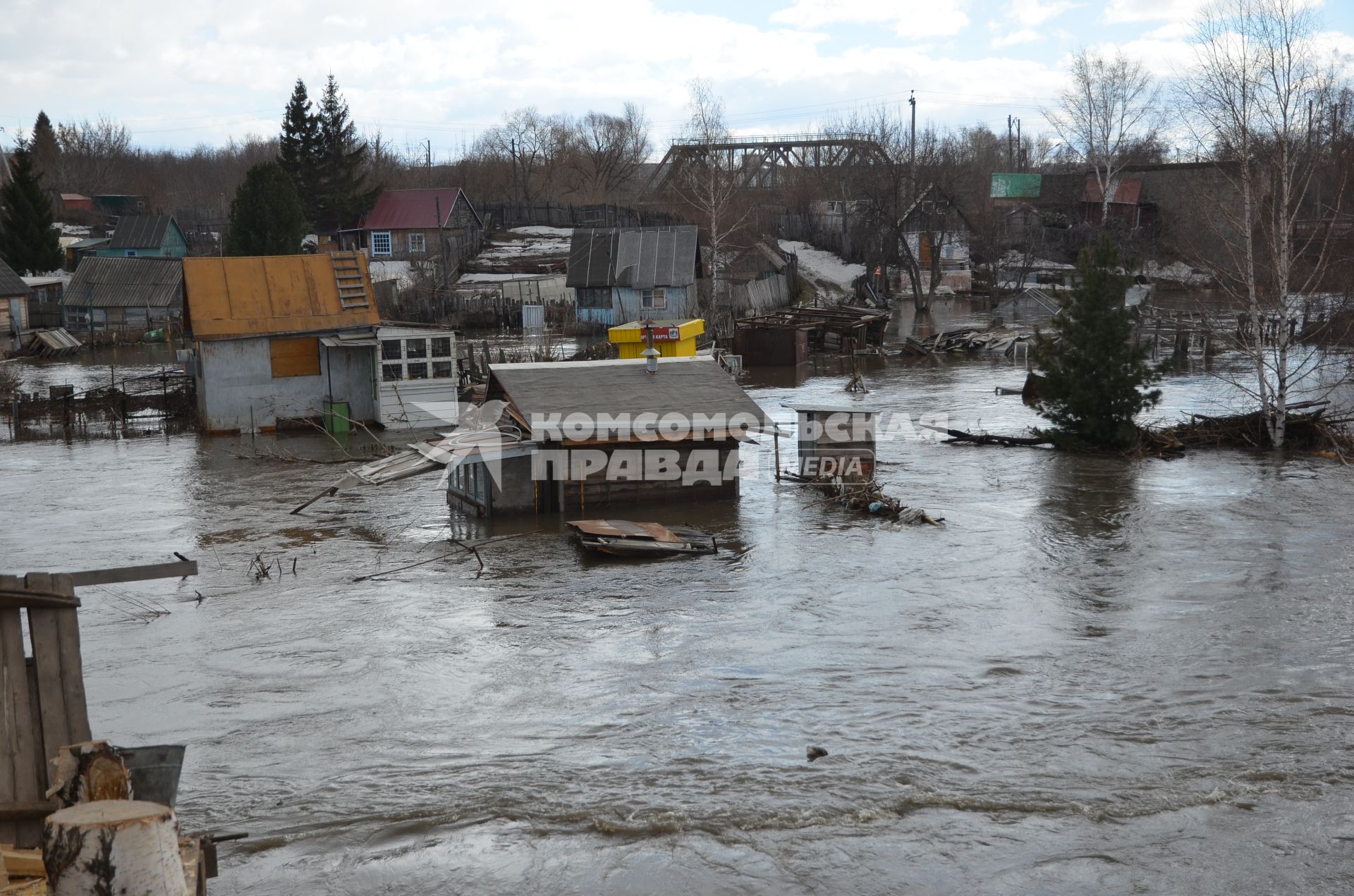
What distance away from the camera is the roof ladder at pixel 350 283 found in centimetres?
2802

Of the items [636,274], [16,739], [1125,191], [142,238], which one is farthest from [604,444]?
[1125,191]

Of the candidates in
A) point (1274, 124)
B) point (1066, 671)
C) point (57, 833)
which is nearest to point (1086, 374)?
point (1274, 124)

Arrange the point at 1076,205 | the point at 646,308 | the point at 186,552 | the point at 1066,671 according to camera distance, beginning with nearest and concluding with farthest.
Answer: the point at 1066,671 → the point at 186,552 → the point at 646,308 → the point at 1076,205

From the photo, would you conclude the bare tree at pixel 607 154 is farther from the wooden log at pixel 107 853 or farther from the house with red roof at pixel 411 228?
the wooden log at pixel 107 853

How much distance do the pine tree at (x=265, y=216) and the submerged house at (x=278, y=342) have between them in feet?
68.0

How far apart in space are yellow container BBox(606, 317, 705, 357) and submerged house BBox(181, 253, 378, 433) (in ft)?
25.8

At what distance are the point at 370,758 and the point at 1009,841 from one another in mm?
5592

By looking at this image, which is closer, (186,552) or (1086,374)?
(186,552)

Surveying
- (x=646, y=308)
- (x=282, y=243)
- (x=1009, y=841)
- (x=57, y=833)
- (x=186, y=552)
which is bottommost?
(x=1009, y=841)

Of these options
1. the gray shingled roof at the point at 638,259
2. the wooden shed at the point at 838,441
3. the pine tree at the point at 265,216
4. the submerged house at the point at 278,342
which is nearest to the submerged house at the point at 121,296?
the pine tree at the point at 265,216

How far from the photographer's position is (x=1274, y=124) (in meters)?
24.8

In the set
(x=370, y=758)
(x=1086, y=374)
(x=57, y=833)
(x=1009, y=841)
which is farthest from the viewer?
(x=1086, y=374)

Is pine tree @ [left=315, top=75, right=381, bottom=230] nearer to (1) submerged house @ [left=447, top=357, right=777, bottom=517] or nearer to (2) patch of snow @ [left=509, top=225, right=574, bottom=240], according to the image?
(2) patch of snow @ [left=509, top=225, right=574, bottom=240]

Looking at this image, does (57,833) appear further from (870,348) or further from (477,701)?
(870,348)
